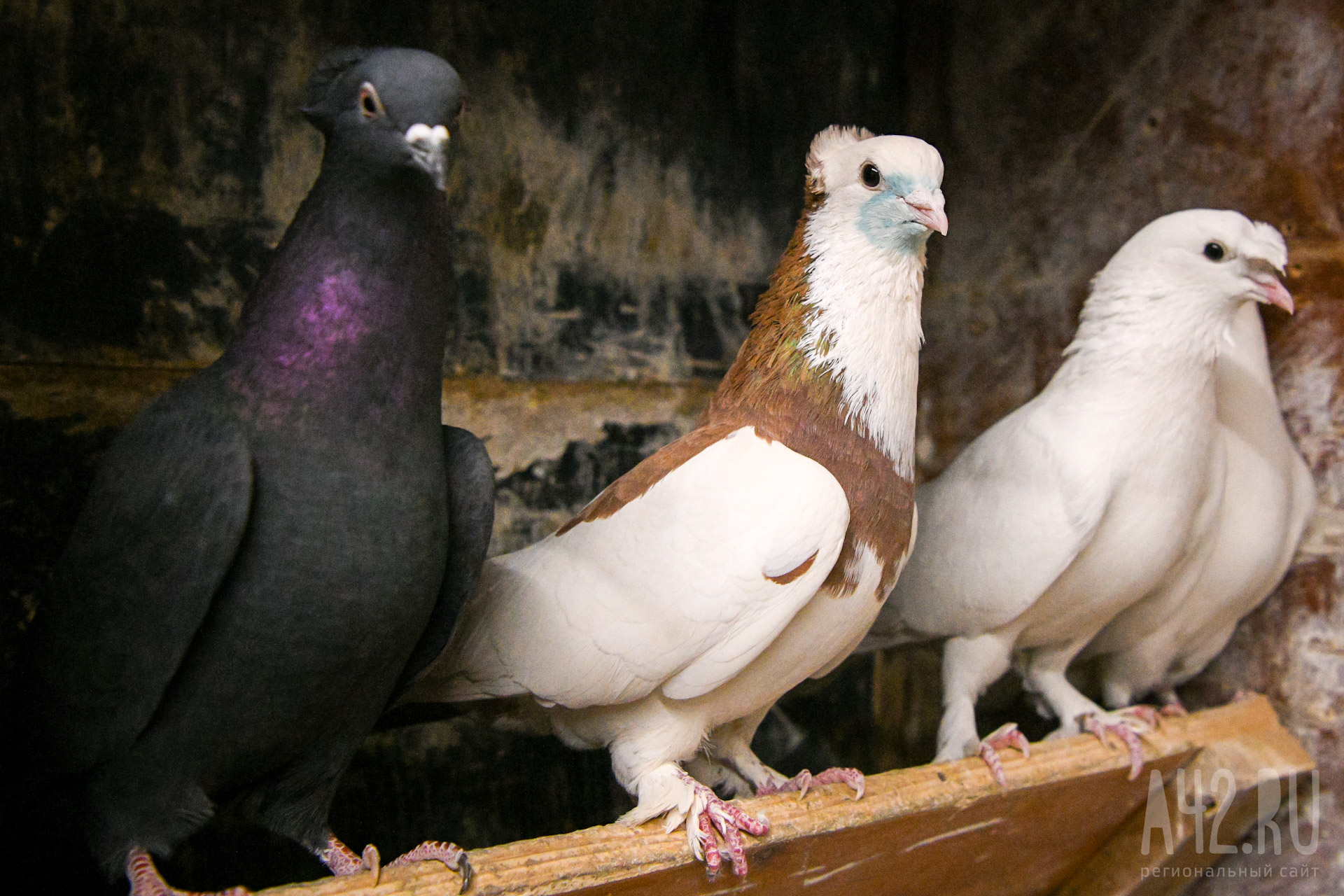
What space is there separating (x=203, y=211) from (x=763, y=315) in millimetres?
984

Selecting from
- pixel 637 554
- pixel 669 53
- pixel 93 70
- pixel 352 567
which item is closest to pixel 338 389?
pixel 352 567

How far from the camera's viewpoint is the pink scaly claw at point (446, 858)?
107 centimetres

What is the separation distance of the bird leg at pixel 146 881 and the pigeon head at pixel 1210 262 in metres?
1.76

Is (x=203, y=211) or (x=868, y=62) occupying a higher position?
(x=868, y=62)

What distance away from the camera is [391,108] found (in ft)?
3.59

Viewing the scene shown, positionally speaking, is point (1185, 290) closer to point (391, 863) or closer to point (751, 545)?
point (751, 545)

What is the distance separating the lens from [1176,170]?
7.05 ft

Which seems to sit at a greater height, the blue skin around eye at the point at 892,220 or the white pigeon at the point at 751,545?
the blue skin around eye at the point at 892,220

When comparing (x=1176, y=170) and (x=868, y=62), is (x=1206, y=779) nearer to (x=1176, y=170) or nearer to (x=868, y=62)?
(x=1176, y=170)

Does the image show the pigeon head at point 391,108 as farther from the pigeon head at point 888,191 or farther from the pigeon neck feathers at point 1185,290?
the pigeon neck feathers at point 1185,290

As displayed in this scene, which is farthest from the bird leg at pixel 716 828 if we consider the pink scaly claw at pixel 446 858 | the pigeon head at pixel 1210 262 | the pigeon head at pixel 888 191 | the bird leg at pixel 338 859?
the pigeon head at pixel 1210 262

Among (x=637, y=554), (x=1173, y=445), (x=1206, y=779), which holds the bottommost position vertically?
(x=1206, y=779)

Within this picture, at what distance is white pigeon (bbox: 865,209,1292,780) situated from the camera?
1745 mm

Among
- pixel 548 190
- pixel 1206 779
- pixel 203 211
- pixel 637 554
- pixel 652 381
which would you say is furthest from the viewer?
pixel 652 381
